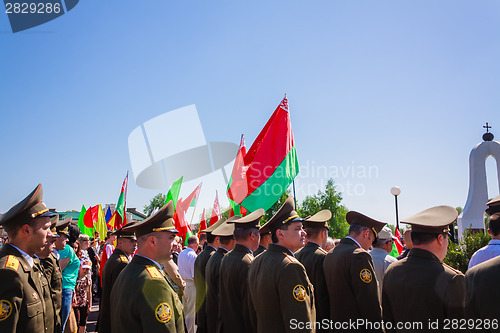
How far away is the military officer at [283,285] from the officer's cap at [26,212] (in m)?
2.18

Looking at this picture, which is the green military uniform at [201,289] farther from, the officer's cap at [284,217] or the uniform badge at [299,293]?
the uniform badge at [299,293]


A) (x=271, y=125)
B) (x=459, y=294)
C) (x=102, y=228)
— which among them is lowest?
(x=102, y=228)

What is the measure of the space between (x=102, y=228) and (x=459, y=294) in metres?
21.2

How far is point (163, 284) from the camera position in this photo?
119 inches

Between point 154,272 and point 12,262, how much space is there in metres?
1.27

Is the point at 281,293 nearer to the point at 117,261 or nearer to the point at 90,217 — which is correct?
the point at 117,261

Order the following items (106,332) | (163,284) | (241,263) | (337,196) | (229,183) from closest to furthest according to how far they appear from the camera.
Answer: (163,284)
(106,332)
(241,263)
(229,183)
(337,196)

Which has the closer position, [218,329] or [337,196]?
[218,329]

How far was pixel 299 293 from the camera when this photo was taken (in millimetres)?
3639

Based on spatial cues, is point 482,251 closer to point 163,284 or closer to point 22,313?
point 163,284

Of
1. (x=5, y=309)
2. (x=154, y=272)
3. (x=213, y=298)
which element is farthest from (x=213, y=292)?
(x=5, y=309)

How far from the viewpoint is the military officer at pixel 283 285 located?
3.60m

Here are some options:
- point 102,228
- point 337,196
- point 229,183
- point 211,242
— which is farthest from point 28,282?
point 337,196

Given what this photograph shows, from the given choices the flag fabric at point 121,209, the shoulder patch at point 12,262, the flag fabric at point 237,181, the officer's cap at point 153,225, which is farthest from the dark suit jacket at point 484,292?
the flag fabric at point 121,209
